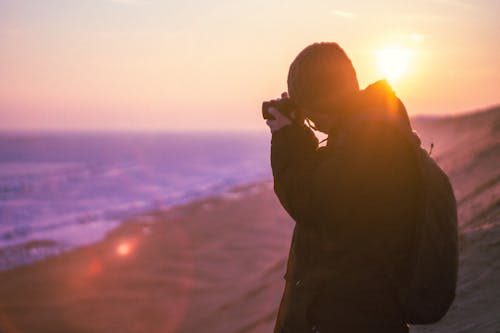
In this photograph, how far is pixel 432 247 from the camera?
1.70 metres

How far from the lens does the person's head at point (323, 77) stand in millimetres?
1826

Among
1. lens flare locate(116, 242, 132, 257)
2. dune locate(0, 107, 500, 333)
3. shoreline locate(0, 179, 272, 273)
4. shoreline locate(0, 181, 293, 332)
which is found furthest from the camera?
lens flare locate(116, 242, 132, 257)

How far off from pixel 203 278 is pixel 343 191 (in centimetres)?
851

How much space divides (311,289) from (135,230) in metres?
14.4

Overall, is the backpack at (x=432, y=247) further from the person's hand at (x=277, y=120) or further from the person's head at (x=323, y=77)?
the person's hand at (x=277, y=120)

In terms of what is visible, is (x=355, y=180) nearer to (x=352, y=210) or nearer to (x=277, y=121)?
(x=352, y=210)

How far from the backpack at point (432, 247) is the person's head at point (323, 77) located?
35cm

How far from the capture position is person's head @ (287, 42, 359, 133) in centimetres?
183

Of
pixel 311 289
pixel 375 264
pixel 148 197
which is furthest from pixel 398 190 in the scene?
pixel 148 197

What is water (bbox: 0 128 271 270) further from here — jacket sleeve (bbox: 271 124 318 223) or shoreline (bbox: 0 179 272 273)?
jacket sleeve (bbox: 271 124 318 223)

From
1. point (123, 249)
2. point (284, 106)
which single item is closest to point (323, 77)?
point (284, 106)

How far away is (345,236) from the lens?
1821mm

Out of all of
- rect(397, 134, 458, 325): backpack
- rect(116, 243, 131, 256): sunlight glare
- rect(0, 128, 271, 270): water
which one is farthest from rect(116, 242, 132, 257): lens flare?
rect(397, 134, 458, 325): backpack

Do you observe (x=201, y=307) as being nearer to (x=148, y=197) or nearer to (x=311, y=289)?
(x=311, y=289)
